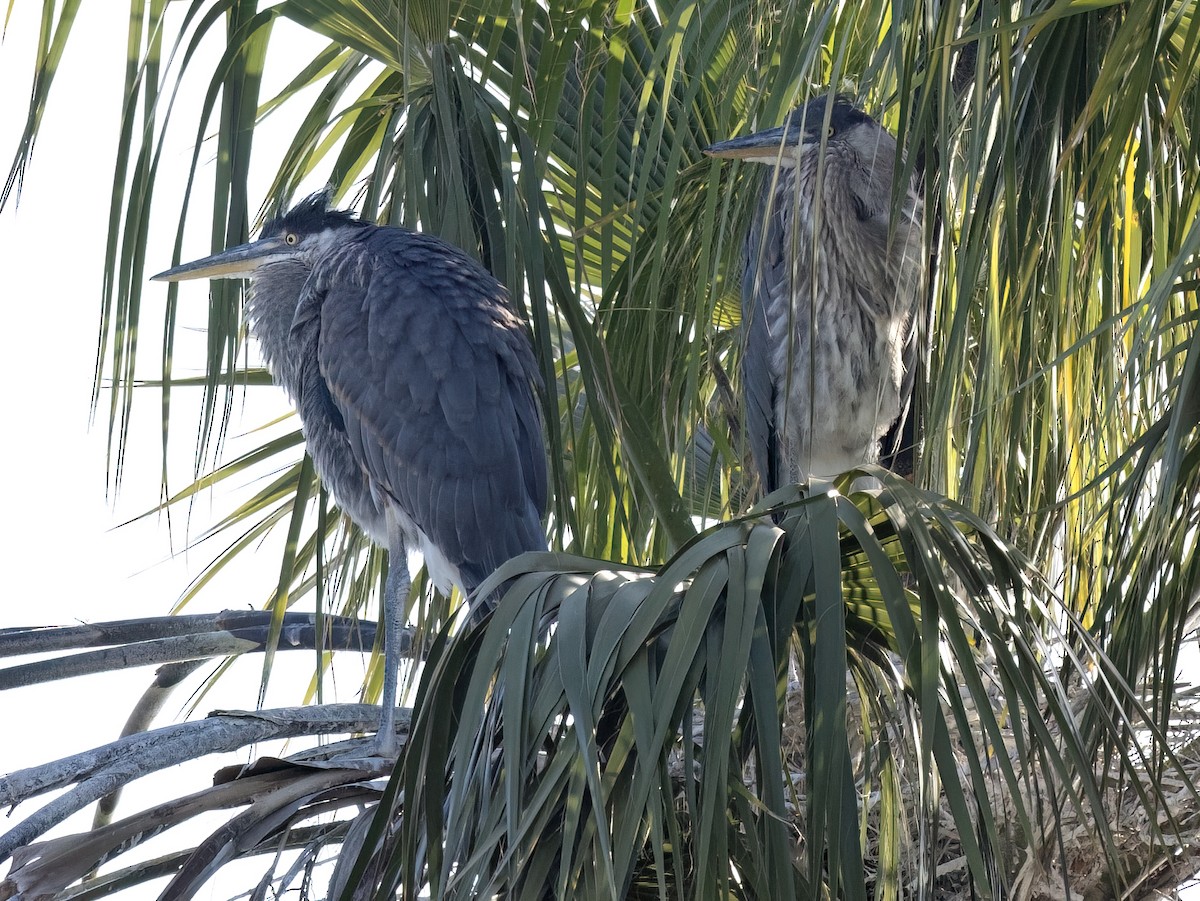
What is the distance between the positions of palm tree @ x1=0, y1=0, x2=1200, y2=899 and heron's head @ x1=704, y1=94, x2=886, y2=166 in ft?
0.43

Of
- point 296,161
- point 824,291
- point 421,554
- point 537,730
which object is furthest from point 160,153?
point 824,291

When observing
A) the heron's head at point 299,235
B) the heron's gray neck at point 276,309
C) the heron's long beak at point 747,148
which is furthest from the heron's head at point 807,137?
the heron's gray neck at point 276,309

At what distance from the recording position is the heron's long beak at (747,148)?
10.2ft

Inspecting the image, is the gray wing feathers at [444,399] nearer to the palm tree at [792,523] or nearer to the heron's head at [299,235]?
the palm tree at [792,523]

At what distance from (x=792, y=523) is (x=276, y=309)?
2764mm

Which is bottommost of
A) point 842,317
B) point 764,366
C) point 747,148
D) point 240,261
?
point 764,366

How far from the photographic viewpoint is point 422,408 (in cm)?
326

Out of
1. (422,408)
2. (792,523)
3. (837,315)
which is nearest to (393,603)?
(422,408)

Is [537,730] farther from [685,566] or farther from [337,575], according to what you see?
[337,575]

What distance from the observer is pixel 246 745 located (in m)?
2.27

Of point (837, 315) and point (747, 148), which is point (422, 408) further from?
point (837, 315)

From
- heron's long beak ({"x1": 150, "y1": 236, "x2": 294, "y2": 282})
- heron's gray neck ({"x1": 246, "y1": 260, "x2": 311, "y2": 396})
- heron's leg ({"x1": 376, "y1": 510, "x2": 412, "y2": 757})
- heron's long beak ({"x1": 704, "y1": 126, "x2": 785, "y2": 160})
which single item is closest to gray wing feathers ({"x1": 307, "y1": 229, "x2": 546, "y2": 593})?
heron's leg ({"x1": 376, "y1": 510, "x2": 412, "y2": 757})

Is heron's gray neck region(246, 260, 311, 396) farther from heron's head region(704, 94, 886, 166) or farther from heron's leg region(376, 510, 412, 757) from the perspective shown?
heron's head region(704, 94, 886, 166)

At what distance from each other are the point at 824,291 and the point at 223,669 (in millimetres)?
1933
